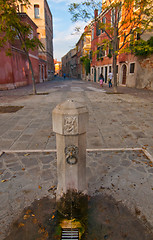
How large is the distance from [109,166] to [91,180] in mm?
578

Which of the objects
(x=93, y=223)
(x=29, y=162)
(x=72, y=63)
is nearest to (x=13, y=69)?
(x=29, y=162)

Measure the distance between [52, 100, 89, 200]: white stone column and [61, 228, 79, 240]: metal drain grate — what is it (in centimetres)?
43

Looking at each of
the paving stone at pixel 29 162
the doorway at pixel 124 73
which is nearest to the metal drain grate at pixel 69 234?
the paving stone at pixel 29 162

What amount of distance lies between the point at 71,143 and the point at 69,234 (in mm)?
1121

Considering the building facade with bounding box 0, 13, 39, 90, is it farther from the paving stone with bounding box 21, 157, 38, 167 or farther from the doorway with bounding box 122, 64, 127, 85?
the paving stone with bounding box 21, 157, 38, 167

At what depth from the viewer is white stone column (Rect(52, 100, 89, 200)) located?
195cm

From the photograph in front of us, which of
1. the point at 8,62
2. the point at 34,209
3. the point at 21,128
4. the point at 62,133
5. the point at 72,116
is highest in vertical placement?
the point at 8,62

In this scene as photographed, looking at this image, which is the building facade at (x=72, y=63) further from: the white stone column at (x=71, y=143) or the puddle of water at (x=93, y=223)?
the puddle of water at (x=93, y=223)

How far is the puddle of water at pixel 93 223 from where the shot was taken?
1975 millimetres

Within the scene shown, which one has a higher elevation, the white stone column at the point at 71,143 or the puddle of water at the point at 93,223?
the white stone column at the point at 71,143

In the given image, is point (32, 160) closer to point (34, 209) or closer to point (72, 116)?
point (34, 209)

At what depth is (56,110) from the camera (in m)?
2.01

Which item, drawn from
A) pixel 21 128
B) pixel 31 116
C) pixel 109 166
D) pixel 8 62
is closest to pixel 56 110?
pixel 109 166

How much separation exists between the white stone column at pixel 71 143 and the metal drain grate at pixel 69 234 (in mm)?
431
